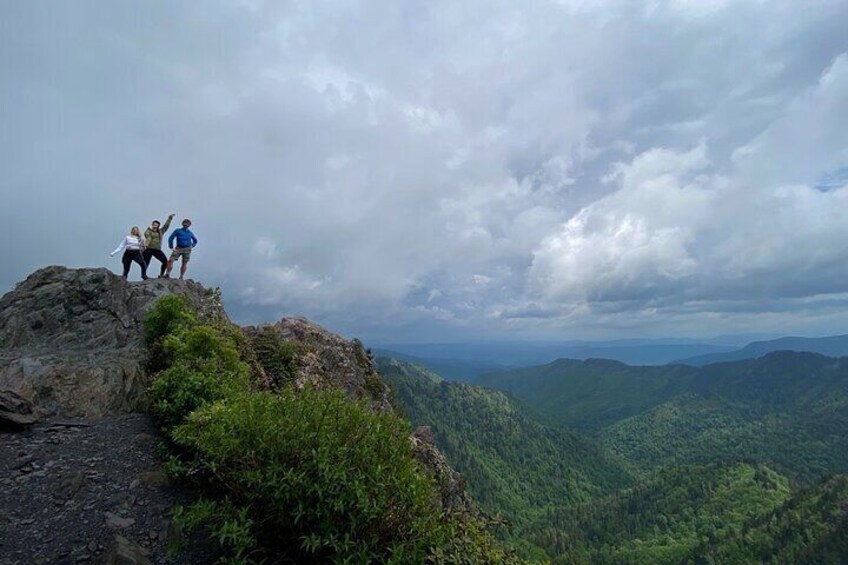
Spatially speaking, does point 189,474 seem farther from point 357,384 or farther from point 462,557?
point 357,384

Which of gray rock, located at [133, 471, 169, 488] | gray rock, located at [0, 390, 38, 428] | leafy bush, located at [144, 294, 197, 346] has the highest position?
leafy bush, located at [144, 294, 197, 346]

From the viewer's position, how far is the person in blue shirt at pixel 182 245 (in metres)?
22.6

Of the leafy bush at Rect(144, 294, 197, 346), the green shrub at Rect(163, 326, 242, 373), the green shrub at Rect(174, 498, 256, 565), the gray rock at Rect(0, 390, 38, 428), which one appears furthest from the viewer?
the leafy bush at Rect(144, 294, 197, 346)

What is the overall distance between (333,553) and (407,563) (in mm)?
1071

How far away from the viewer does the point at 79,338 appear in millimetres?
16938

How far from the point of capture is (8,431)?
1078cm

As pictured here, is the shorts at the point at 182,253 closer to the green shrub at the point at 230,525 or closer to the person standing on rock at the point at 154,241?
the person standing on rock at the point at 154,241

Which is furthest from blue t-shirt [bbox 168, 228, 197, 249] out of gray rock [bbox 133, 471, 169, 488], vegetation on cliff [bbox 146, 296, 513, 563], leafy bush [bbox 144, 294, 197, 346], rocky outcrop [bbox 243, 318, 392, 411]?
vegetation on cliff [bbox 146, 296, 513, 563]

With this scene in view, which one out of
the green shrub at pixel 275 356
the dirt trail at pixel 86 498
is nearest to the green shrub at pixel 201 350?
the dirt trail at pixel 86 498

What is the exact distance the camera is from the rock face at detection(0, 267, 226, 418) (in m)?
12.6

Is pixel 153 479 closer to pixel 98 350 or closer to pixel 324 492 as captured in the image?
pixel 324 492

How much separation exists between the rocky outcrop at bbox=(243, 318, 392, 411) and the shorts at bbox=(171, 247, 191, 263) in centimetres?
498

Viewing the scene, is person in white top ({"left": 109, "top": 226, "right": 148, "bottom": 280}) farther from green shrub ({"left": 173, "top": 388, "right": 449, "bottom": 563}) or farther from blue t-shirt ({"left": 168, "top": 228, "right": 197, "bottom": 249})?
green shrub ({"left": 173, "top": 388, "right": 449, "bottom": 563})

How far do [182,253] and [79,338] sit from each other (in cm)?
692
